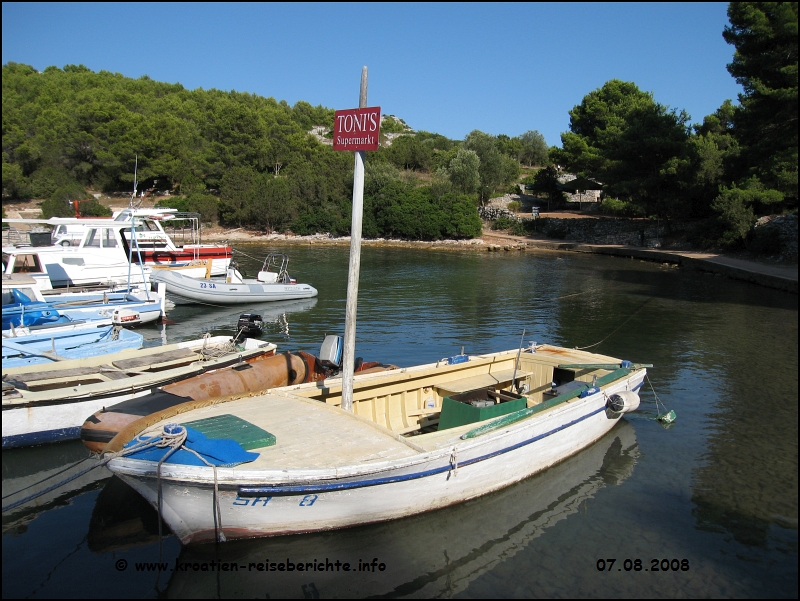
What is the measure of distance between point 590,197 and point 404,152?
916 inches

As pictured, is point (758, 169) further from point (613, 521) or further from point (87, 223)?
point (87, 223)

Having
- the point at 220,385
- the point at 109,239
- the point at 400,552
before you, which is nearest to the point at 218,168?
the point at 109,239

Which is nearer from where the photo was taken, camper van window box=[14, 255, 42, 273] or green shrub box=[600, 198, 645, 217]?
camper van window box=[14, 255, 42, 273]

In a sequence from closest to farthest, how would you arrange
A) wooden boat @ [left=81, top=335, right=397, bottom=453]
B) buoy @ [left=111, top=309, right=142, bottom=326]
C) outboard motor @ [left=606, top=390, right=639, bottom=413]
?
1. wooden boat @ [left=81, top=335, right=397, bottom=453]
2. outboard motor @ [left=606, top=390, right=639, bottom=413]
3. buoy @ [left=111, top=309, right=142, bottom=326]

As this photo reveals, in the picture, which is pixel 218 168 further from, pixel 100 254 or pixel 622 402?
pixel 622 402

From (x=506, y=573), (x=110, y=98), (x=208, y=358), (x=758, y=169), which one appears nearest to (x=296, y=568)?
(x=506, y=573)

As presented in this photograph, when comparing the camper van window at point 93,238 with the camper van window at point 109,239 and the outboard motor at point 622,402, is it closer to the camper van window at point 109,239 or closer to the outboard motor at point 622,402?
the camper van window at point 109,239

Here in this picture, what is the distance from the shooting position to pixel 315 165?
6162 cm

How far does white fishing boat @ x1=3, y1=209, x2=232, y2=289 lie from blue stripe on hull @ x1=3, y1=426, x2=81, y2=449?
11208 mm

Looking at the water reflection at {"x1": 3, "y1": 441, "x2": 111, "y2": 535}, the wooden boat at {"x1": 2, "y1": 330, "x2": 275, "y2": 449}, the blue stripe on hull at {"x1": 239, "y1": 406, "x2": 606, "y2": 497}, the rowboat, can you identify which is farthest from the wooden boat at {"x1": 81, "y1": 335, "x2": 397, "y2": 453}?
the rowboat

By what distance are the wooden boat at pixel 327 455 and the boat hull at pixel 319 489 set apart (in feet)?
0.05

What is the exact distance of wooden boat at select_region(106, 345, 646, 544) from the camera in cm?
607

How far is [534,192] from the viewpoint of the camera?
206ft

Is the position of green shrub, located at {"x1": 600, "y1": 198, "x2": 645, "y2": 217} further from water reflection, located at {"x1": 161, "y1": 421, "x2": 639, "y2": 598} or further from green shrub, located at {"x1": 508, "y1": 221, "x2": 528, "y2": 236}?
water reflection, located at {"x1": 161, "y1": 421, "x2": 639, "y2": 598}
